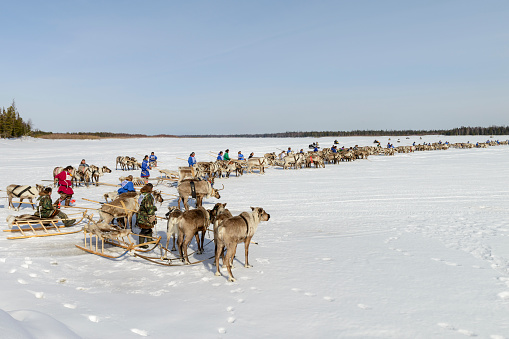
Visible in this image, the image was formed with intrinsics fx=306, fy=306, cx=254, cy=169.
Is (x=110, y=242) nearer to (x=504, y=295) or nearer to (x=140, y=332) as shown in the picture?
(x=140, y=332)

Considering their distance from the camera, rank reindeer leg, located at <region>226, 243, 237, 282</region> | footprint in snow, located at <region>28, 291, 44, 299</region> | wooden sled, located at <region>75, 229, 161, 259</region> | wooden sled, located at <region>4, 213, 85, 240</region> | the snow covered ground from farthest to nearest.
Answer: wooden sled, located at <region>4, 213, 85, 240</region>, wooden sled, located at <region>75, 229, 161, 259</region>, reindeer leg, located at <region>226, 243, 237, 282</region>, footprint in snow, located at <region>28, 291, 44, 299</region>, the snow covered ground

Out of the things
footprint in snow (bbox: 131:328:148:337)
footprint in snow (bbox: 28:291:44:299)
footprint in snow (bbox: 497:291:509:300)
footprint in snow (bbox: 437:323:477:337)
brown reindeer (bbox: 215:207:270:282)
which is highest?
brown reindeer (bbox: 215:207:270:282)

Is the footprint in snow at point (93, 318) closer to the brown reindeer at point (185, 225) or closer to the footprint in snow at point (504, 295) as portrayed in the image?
the brown reindeer at point (185, 225)

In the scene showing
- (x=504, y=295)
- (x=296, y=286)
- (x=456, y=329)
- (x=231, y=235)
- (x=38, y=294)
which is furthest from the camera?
(x=231, y=235)

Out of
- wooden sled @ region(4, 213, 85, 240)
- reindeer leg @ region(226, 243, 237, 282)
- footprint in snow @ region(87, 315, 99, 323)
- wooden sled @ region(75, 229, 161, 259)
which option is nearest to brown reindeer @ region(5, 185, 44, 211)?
wooden sled @ region(4, 213, 85, 240)

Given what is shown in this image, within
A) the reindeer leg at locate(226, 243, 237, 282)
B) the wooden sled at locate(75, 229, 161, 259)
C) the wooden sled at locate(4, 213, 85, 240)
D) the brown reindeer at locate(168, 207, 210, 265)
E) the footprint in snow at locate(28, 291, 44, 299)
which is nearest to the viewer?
the footprint in snow at locate(28, 291, 44, 299)

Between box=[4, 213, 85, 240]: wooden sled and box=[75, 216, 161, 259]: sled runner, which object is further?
box=[4, 213, 85, 240]: wooden sled

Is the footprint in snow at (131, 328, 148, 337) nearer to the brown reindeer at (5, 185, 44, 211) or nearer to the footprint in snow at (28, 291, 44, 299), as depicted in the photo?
the footprint in snow at (28, 291, 44, 299)

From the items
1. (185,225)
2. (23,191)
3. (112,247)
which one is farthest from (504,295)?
(23,191)

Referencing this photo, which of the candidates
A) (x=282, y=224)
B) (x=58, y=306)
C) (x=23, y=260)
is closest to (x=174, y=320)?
(x=58, y=306)

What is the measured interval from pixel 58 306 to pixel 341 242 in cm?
634

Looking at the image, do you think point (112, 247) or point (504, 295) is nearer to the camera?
point (504, 295)

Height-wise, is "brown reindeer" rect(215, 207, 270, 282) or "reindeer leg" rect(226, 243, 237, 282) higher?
"brown reindeer" rect(215, 207, 270, 282)

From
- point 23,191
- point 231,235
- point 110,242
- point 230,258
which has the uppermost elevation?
point 23,191
